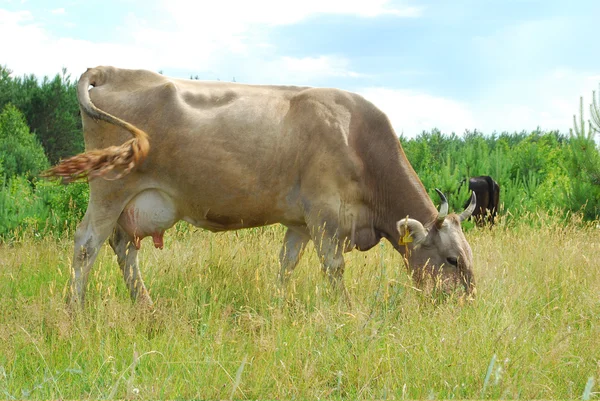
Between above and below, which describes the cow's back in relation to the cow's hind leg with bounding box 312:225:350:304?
above

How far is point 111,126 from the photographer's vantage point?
5660 mm

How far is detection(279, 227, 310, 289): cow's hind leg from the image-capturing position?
20.0 ft

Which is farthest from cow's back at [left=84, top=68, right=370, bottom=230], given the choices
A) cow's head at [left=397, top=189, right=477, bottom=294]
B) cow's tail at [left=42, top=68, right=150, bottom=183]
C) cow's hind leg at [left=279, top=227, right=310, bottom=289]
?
cow's head at [left=397, top=189, right=477, bottom=294]

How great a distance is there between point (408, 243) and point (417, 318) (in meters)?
1.07

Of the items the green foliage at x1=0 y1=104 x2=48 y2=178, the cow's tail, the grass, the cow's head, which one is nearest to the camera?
the grass

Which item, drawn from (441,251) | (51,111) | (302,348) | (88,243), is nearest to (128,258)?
(88,243)

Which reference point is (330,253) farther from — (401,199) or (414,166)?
(414,166)

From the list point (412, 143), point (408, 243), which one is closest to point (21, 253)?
point (408, 243)

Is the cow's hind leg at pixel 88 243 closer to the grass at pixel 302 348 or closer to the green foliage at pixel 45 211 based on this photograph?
the grass at pixel 302 348

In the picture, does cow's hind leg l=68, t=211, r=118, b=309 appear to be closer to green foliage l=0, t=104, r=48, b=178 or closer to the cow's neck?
the cow's neck

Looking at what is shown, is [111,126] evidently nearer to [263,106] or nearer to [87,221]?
[87,221]

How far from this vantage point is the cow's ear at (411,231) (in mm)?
5445

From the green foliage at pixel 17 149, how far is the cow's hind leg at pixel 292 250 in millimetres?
11373

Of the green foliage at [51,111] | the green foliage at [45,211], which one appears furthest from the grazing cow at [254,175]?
the green foliage at [51,111]
